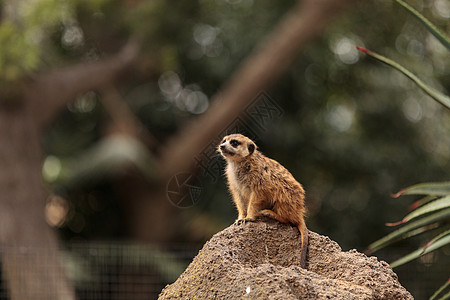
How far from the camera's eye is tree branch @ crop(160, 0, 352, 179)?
809cm

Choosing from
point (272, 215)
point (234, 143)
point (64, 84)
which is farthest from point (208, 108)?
point (272, 215)

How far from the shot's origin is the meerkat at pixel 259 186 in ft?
8.83

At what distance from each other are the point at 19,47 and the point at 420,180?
5916 millimetres

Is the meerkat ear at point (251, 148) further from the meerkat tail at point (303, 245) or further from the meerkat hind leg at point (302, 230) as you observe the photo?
the meerkat tail at point (303, 245)

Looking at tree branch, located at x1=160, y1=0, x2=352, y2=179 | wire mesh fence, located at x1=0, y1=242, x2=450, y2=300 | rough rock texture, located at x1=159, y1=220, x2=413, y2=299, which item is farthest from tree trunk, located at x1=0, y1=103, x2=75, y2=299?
rough rock texture, located at x1=159, y1=220, x2=413, y2=299

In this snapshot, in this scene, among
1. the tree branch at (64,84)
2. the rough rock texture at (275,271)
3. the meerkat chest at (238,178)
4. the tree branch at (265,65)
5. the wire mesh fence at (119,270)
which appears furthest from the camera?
the tree branch at (64,84)

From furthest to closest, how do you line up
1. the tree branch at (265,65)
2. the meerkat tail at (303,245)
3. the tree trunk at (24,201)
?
1. the tree branch at (265,65)
2. the tree trunk at (24,201)
3. the meerkat tail at (303,245)

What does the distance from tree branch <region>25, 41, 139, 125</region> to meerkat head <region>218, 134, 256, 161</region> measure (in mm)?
5895

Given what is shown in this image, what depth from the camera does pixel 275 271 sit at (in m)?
2.15

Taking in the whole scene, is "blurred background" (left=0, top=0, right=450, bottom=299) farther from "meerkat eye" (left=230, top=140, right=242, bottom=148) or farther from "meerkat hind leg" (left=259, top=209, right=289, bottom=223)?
"meerkat hind leg" (left=259, top=209, right=289, bottom=223)

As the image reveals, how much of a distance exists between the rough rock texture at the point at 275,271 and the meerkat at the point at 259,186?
5 cm

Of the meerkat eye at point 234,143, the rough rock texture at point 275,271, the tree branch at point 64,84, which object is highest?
the tree branch at point 64,84

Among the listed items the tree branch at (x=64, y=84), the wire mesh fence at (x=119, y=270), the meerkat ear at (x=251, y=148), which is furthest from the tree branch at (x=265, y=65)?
the meerkat ear at (x=251, y=148)

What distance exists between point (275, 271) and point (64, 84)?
274 inches
